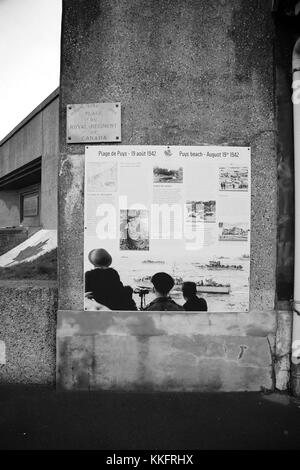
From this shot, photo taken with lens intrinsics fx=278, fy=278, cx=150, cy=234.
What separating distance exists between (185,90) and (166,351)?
2745mm

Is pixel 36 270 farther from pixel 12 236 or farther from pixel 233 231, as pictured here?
pixel 12 236

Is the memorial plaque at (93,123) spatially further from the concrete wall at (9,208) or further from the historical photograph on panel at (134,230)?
the concrete wall at (9,208)

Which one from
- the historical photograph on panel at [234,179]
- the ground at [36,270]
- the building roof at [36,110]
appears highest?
the building roof at [36,110]

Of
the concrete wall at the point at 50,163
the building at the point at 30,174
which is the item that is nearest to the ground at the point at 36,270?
the building at the point at 30,174

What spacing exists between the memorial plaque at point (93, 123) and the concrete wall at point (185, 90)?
0.28 feet

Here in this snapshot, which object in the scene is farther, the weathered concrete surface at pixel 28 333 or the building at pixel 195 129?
the weathered concrete surface at pixel 28 333

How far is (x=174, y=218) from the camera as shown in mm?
2945

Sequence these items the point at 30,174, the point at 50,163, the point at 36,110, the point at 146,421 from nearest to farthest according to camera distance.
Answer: the point at 146,421 < the point at 50,163 < the point at 36,110 < the point at 30,174

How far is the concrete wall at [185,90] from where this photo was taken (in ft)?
9.53

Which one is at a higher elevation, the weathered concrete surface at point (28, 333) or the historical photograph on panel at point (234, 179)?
the historical photograph on panel at point (234, 179)

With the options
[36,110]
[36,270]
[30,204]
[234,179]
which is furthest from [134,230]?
[30,204]

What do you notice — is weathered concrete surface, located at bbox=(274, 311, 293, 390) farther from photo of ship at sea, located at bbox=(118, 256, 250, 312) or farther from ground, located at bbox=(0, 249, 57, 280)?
ground, located at bbox=(0, 249, 57, 280)

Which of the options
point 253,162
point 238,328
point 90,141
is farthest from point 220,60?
point 238,328

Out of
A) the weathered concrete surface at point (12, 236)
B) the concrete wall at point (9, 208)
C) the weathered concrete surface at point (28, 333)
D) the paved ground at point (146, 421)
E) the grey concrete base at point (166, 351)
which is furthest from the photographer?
the concrete wall at point (9, 208)
